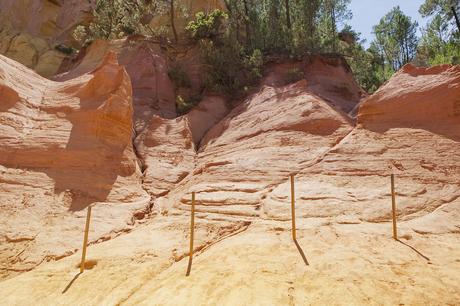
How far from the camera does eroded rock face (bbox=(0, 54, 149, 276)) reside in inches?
397

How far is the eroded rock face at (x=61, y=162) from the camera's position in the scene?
10.1 meters

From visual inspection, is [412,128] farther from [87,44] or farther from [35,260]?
[87,44]

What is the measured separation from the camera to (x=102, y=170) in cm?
1318

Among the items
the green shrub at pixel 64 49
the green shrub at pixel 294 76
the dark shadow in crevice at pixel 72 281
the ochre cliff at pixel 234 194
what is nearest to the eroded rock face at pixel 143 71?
the ochre cliff at pixel 234 194

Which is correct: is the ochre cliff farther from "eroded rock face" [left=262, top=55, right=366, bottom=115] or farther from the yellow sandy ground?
"eroded rock face" [left=262, top=55, right=366, bottom=115]

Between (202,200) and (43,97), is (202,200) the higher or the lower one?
the lower one

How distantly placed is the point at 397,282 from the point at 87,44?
79.3 feet

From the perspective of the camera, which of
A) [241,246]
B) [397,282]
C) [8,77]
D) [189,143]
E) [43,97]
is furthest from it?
[189,143]

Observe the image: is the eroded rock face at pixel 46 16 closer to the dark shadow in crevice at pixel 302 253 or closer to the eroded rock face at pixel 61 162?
the eroded rock face at pixel 61 162

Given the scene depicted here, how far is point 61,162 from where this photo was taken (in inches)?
501

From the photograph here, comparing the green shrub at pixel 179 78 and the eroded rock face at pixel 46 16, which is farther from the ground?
the eroded rock face at pixel 46 16

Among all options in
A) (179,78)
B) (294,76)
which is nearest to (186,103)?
(179,78)

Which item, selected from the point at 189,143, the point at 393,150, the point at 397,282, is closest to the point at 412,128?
the point at 393,150

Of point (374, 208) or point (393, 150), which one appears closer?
point (374, 208)
